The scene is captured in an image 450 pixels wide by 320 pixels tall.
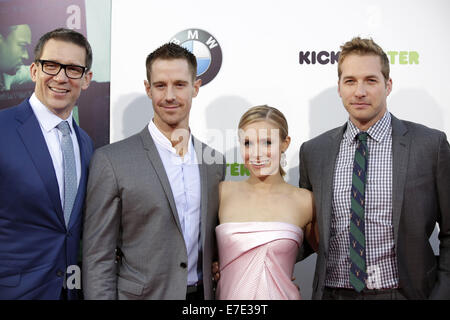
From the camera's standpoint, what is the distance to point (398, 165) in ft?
7.85

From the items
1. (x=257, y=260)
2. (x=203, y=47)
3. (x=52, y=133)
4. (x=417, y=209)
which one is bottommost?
(x=257, y=260)

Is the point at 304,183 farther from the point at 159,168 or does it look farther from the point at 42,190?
the point at 42,190

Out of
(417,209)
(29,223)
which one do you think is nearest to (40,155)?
(29,223)

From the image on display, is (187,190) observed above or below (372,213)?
above

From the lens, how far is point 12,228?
2.26 meters

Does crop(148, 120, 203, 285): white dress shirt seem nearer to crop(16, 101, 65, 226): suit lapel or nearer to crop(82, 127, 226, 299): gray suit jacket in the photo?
crop(82, 127, 226, 299): gray suit jacket

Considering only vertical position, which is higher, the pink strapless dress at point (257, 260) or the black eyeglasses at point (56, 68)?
the black eyeglasses at point (56, 68)

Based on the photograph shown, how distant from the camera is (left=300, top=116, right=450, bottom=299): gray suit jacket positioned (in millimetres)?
2352

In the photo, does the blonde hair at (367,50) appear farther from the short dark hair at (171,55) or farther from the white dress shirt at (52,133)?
the white dress shirt at (52,133)

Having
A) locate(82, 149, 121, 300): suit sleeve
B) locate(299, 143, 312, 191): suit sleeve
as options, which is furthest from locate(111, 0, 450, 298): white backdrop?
locate(82, 149, 121, 300): suit sleeve

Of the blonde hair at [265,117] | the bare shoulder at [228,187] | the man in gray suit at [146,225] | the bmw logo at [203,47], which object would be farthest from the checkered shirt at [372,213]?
the bmw logo at [203,47]

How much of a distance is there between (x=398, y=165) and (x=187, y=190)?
1063 millimetres

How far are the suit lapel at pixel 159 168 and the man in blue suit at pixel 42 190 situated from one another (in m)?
0.37

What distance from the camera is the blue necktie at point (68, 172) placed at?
237 centimetres
